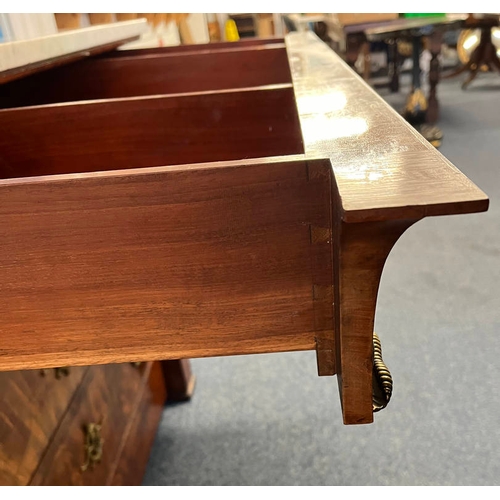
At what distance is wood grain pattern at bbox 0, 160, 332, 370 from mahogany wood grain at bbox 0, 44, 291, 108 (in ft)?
2.88

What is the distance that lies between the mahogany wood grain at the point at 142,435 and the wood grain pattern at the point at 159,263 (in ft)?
2.24

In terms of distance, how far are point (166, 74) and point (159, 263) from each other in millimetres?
944

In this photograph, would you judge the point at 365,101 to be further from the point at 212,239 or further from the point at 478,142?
the point at 478,142

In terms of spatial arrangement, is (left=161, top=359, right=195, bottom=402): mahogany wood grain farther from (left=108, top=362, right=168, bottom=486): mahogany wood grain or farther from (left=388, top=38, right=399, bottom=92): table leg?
(left=388, top=38, right=399, bottom=92): table leg

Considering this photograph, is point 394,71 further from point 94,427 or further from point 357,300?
point 357,300

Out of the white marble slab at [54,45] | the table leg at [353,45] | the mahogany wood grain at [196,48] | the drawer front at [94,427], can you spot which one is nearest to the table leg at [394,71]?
the table leg at [353,45]

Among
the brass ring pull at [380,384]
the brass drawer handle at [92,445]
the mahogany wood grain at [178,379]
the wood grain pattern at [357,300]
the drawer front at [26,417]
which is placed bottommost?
the mahogany wood grain at [178,379]

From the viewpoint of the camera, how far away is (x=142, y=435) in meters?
1.23

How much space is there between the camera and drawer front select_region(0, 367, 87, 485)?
723 millimetres

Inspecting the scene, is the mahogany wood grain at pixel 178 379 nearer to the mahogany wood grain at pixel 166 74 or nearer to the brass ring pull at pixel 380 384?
the mahogany wood grain at pixel 166 74

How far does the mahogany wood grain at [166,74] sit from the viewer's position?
4.07 feet

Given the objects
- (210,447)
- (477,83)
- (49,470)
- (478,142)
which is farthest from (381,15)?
(49,470)

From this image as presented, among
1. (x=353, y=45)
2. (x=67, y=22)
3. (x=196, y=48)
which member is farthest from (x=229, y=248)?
(x=353, y=45)

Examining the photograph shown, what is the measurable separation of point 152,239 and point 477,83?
4474 millimetres
